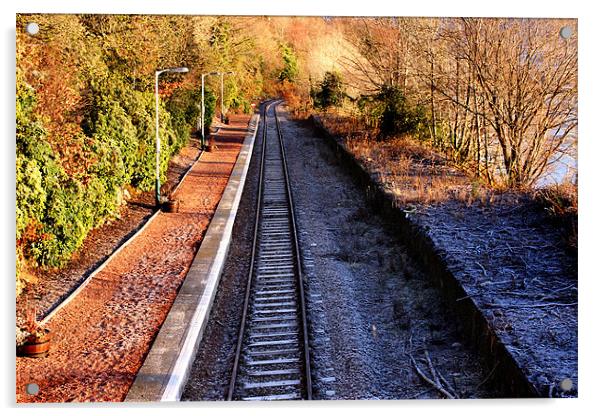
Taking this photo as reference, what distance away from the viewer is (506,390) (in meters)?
8.09

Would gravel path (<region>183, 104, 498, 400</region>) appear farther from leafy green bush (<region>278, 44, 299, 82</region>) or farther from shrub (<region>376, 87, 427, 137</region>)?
leafy green bush (<region>278, 44, 299, 82</region>)

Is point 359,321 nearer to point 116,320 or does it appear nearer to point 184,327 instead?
point 184,327

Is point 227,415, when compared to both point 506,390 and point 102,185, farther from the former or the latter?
point 102,185

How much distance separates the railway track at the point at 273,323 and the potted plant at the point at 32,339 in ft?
8.39

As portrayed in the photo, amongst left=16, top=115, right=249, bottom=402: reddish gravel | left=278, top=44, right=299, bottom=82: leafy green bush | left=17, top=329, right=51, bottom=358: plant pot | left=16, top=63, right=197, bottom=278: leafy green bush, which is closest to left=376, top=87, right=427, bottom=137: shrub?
Answer: left=278, top=44, right=299, bottom=82: leafy green bush

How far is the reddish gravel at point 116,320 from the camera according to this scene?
8234mm

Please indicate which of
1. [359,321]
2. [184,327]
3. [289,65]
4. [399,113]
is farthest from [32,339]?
[399,113]

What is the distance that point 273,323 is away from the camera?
10.6 m

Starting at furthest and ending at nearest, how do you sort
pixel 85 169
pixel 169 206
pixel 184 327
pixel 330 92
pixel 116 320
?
1. pixel 330 92
2. pixel 169 206
3. pixel 85 169
4. pixel 116 320
5. pixel 184 327

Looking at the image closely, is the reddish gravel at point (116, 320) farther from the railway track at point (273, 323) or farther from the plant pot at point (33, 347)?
the railway track at point (273, 323)

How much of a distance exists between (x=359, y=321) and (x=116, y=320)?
12.4ft

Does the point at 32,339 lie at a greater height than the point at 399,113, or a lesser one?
lesser

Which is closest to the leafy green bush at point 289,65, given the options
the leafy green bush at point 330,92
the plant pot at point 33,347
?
the leafy green bush at point 330,92

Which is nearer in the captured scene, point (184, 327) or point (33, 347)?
point (33, 347)
